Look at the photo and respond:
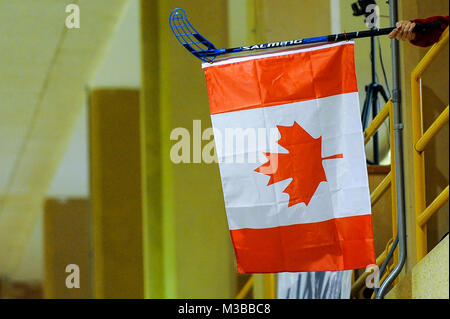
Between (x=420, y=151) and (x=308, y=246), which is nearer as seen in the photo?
(x=308, y=246)

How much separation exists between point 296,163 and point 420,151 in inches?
29.6

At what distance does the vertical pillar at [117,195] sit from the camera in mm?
12812

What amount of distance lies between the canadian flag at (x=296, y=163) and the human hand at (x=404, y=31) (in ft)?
1.37

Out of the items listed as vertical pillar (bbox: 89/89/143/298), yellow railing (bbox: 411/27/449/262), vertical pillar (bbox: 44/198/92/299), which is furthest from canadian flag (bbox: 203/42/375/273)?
vertical pillar (bbox: 44/198/92/299)

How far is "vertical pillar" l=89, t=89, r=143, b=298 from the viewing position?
12.8m

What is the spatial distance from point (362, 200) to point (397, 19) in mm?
1334

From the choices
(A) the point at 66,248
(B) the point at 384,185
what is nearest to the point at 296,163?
(B) the point at 384,185

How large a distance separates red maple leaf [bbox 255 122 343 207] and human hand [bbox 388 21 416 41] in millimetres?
752

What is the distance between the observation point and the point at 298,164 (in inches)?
226

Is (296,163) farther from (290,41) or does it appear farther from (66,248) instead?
(66,248)

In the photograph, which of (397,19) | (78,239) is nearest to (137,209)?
(78,239)

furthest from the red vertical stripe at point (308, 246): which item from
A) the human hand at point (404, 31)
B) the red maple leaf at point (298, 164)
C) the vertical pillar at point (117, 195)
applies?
the vertical pillar at point (117, 195)

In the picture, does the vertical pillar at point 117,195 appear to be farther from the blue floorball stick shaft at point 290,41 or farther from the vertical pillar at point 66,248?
the blue floorball stick shaft at point 290,41
